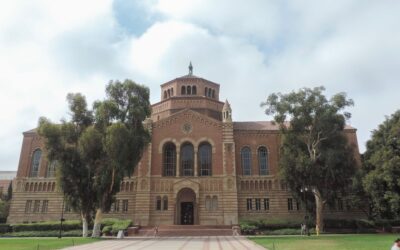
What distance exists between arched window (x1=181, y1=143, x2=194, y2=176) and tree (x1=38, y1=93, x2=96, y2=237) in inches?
630

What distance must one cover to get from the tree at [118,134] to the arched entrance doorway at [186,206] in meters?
13.2

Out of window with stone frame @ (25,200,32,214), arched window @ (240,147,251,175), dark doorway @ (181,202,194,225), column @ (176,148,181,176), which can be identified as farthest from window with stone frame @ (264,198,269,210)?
window with stone frame @ (25,200,32,214)

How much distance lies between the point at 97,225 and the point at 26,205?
66.8ft

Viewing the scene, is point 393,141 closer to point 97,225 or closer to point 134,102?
point 134,102

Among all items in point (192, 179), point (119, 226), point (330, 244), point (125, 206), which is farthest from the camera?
point (125, 206)

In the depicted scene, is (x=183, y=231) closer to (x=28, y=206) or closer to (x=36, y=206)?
(x=36, y=206)

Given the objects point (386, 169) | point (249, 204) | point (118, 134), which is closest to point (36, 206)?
point (118, 134)

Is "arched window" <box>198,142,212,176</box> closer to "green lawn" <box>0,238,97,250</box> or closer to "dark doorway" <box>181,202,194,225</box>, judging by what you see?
"dark doorway" <box>181,202,194,225</box>

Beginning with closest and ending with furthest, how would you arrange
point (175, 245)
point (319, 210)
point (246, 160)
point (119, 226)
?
point (175, 245) < point (319, 210) < point (119, 226) < point (246, 160)

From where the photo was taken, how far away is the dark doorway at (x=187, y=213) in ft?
150

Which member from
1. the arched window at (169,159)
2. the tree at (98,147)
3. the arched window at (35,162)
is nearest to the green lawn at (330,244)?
the tree at (98,147)

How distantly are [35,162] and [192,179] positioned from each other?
24.2 metres

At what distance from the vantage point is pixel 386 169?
35.4m

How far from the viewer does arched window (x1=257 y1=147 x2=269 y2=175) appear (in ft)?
159
